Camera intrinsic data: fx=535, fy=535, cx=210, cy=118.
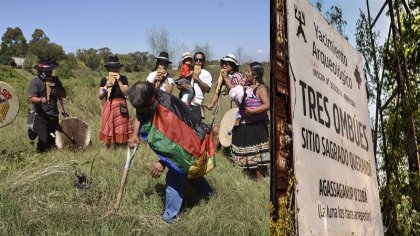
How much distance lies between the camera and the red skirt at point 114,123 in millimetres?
8852

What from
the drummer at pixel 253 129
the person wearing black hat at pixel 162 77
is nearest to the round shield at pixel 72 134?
the person wearing black hat at pixel 162 77

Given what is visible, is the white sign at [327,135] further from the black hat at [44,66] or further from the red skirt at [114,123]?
the black hat at [44,66]

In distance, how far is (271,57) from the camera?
1.91m

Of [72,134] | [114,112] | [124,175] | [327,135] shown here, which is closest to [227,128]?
[114,112]

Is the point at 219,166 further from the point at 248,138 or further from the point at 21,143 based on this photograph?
the point at 21,143

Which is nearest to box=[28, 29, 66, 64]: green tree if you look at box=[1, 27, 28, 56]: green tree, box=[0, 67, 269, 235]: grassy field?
box=[1, 27, 28, 56]: green tree

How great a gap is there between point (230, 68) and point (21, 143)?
14.9 feet

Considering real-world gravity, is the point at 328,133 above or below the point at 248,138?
below

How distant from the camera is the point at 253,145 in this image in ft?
23.7

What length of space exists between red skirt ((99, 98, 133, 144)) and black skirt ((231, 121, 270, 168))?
7.83 feet

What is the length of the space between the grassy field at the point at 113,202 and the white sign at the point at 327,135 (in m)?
2.31

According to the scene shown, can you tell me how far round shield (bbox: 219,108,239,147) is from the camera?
26.1 ft

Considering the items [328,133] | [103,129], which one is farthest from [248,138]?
[328,133]

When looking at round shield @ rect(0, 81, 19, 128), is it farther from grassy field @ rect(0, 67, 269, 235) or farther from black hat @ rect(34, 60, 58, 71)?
black hat @ rect(34, 60, 58, 71)
